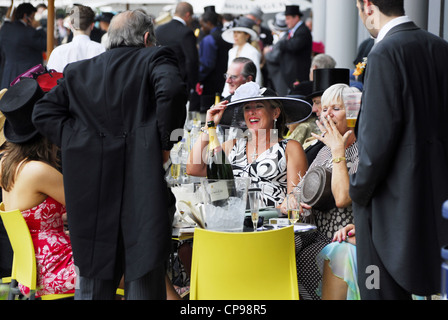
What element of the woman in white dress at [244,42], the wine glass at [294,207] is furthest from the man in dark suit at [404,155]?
the woman in white dress at [244,42]

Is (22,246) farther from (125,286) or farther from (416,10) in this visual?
(416,10)

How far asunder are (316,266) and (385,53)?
1427 millimetres

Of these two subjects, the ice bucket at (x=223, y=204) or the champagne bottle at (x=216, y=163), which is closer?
the ice bucket at (x=223, y=204)

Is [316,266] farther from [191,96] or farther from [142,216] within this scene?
[191,96]

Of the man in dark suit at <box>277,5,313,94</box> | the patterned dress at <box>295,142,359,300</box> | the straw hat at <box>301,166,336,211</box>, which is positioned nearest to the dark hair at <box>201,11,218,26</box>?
the man in dark suit at <box>277,5,313,94</box>

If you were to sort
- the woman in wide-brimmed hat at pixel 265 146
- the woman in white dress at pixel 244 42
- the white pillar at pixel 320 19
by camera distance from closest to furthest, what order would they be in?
the woman in wide-brimmed hat at pixel 265 146 < the woman in white dress at pixel 244 42 < the white pillar at pixel 320 19

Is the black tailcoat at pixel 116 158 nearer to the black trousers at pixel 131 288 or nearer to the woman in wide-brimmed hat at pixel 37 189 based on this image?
the black trousers at pixel 131 288

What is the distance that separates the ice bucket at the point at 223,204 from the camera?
291 centimetres

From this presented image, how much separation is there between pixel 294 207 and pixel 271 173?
0.66 meters

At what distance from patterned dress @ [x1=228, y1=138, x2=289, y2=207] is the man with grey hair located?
2182 millimetres

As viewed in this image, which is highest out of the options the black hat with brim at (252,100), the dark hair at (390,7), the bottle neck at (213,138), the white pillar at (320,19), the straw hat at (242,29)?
the white pillar at (320,19)

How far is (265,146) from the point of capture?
Result: 407 cm

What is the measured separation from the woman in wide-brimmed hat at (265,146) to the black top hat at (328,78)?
31.0 inches
